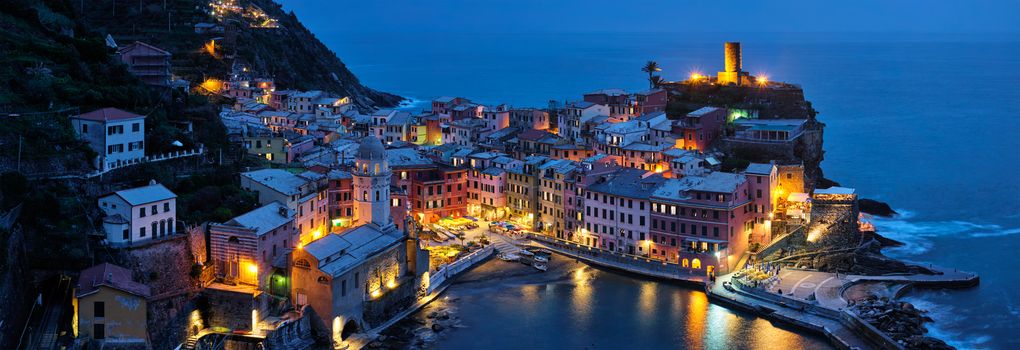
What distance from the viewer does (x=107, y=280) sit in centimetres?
3759

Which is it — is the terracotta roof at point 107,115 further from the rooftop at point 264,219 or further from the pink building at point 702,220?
the pink building at point 702,220

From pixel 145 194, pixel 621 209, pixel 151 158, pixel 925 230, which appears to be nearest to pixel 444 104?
pixel 621 209

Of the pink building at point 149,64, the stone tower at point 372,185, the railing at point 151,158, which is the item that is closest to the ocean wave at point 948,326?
the stone tower at point 372,185

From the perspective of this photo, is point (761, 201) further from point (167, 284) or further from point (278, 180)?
point (167, 284)

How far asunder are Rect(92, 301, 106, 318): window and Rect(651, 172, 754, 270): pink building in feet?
91.0

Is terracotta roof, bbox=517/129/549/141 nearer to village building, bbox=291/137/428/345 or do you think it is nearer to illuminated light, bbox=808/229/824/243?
village building, bbox=291/137/428/345

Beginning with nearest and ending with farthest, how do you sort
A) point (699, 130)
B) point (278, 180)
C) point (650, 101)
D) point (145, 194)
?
point (145, 194) < point (278, 180) < point (699, 130) < point (650, 101)

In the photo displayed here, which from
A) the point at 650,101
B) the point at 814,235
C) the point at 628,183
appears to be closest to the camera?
the point at 814,235

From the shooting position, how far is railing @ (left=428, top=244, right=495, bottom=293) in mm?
51562

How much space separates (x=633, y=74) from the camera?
6639 inches

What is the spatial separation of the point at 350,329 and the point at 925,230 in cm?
3861

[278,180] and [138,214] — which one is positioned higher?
[278,180]

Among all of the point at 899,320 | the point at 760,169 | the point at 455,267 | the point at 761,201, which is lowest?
the point at 899,320

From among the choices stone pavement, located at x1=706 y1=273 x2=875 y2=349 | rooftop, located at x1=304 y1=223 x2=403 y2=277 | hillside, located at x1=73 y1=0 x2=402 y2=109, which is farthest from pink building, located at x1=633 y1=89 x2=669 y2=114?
hillside, located at x1=73 y1=0 x2=402 y2=109
